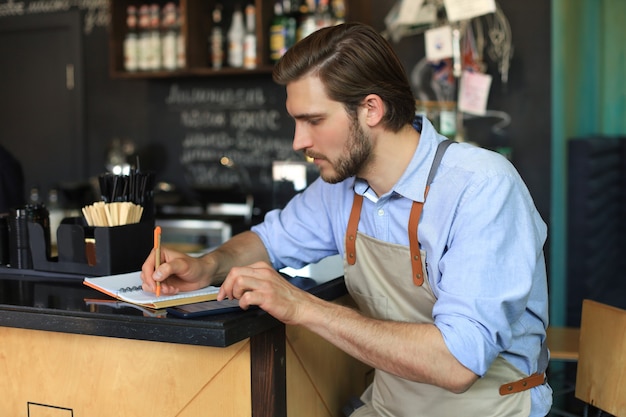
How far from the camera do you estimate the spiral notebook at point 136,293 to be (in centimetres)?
172

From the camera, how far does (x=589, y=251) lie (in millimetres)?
3998

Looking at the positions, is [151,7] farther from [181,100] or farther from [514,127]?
[514,127]

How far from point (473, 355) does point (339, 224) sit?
24.1 inches

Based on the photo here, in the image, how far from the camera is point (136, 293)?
1.80m

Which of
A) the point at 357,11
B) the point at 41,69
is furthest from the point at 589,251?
the point at 41,69

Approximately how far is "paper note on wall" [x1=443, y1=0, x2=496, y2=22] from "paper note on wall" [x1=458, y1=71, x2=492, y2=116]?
1.01 feet

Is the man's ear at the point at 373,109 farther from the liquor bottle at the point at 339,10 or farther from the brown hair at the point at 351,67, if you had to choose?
the liquor bottle at the point at 339,10

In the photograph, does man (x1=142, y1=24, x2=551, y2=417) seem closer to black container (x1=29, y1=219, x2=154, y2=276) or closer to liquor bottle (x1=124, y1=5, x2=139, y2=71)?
black container (x1=29, y1=219, x2=154, y2=276)

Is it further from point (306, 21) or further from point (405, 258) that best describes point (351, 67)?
point (306, 21)

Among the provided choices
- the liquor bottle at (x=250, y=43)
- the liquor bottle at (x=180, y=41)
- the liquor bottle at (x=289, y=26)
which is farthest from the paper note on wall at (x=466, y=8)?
the liquor bottle at (x=180, y=41)

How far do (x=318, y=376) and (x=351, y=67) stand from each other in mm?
782

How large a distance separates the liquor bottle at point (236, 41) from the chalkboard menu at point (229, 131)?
31 cm

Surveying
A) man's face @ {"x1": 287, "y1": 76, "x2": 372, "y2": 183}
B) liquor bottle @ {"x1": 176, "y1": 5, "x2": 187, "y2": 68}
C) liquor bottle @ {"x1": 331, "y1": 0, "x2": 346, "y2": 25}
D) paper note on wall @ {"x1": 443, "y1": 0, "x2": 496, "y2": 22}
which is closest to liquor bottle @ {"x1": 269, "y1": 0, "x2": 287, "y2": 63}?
liquor bottle @ {"x1": 331, "y1": 0, "x2": 346, "y2": 25}

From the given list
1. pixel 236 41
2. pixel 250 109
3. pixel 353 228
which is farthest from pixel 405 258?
pixel 250 109
